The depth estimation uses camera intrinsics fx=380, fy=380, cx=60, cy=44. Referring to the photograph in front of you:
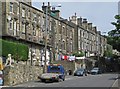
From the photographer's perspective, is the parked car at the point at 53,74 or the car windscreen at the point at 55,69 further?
the car windscreen at the point at 55,69

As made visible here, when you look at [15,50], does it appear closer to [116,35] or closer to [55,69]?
[55,69]

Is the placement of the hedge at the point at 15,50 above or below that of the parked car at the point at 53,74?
above

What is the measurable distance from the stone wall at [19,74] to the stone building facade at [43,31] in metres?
8.33

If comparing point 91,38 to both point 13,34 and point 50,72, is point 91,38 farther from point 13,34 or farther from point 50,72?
point 50,72

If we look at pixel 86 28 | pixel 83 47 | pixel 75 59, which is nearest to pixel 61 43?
pixel 75 59

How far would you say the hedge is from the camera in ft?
162

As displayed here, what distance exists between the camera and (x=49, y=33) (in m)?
73.0

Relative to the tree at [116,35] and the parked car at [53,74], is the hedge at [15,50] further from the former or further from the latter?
the tree at [116,35]

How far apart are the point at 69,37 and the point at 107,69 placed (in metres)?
29.7

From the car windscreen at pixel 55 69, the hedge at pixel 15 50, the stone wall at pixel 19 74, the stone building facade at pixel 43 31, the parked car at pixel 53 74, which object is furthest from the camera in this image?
the stone building facade at pixel 43 31

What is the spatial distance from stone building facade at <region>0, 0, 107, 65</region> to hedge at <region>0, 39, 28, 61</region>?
1.84m

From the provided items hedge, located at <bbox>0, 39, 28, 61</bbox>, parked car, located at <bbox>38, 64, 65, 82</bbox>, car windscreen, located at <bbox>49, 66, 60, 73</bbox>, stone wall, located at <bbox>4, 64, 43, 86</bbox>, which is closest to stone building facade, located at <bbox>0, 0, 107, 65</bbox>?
hedge, located at <bbox>0, 39, 28, 61</bbox>

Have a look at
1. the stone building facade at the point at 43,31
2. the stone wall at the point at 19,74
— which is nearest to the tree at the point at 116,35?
the stone building facade at the point at 43,31

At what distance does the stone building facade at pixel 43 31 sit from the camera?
55928 millimetres
